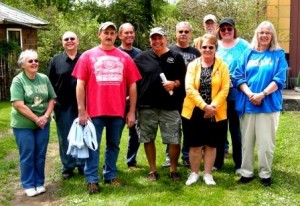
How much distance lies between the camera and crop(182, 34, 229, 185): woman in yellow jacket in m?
5.41

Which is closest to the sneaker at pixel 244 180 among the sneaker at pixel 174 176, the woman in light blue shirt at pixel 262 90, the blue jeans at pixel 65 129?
the woman in light blue shirt at pixel 262 90

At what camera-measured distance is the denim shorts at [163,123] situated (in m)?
5.75

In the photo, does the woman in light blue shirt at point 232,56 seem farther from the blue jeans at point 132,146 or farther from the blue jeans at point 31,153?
the blue jeans at point 31,153

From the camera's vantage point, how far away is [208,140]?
18.4 feet

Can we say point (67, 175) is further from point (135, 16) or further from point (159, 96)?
point (135, 16)

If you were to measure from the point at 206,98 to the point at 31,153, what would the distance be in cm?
225

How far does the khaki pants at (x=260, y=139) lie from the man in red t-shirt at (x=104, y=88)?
1440mm

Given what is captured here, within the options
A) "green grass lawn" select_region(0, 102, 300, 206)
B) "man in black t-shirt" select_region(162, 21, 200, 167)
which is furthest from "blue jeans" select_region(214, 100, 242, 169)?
"man in black t-shirt" select_region(162, 21, 200, 167)

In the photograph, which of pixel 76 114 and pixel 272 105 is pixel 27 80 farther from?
pixel 272 105

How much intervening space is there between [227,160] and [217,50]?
1.89m

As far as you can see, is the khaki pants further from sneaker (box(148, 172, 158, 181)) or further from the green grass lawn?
sneaker (box(148, 172, 158, 181))

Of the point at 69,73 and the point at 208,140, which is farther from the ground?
the point at 69,73

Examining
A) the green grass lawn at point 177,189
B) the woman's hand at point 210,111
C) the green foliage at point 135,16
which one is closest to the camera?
the green grass lawn at point 177,189

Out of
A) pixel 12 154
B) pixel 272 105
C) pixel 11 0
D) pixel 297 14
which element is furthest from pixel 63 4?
pixel 272 105
